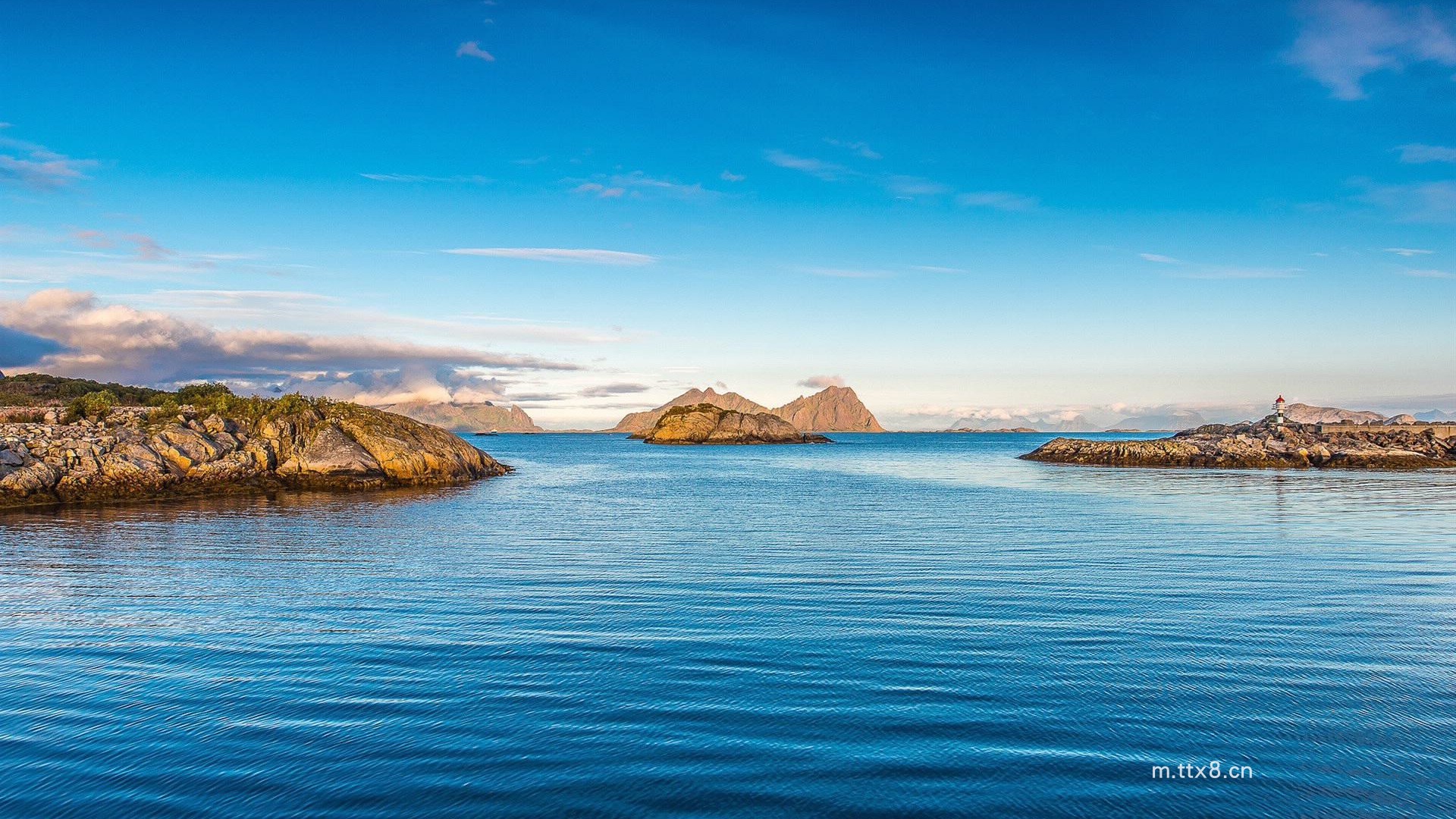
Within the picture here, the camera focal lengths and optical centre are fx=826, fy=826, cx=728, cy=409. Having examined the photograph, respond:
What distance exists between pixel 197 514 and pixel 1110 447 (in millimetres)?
87265

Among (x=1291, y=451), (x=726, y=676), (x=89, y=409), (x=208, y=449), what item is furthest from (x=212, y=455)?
(x=1291, y=451)

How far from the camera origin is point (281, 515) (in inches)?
1415

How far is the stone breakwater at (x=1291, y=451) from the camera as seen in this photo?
7738 centimetres

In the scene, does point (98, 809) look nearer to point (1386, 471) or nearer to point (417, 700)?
point (417, 700)

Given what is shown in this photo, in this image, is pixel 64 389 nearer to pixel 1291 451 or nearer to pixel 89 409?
pixel 89 409

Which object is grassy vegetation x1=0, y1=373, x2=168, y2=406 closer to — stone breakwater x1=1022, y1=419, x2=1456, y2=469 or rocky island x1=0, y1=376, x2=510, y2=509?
rocky island x1=0, y1=376, x2=510, y2=509

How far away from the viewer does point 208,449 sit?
48.6 meters

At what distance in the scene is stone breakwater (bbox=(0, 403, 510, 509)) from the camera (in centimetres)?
4138

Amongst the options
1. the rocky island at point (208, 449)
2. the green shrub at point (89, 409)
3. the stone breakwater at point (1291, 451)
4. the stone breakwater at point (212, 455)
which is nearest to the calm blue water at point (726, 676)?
the stone breakwater at point (212, 455)

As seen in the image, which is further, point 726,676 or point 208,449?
point 208,449

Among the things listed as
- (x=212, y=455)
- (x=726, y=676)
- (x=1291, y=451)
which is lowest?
(x=726, y=676)

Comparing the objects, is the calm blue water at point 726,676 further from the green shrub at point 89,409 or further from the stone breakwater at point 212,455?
the green shrub at point 89,409

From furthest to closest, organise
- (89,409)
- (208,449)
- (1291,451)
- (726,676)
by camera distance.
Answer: (1291,451) → (89,409) → (208,449) → (726,676)

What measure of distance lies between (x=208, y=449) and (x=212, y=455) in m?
0.44
